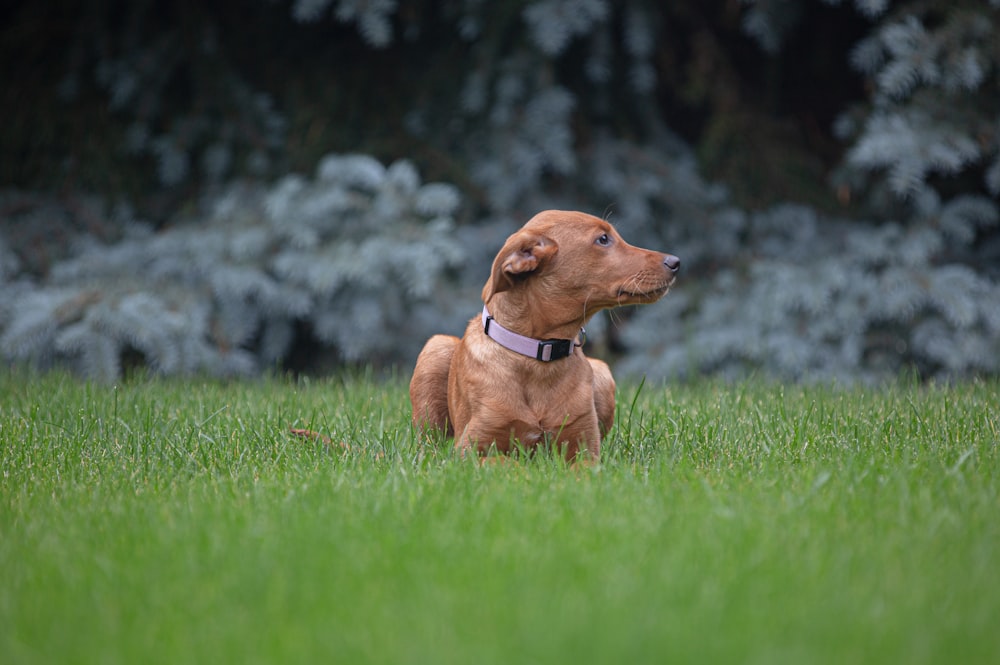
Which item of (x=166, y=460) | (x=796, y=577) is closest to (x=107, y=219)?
(x=166, y=460)

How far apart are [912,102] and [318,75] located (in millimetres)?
4506

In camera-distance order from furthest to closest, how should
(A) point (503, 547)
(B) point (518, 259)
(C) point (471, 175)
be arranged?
(C) point (471, 175) → (B) point (518, 259) → (A) point (503, 547)

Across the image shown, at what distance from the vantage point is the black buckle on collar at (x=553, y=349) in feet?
13.1

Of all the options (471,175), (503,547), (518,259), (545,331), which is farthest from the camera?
(471,175)

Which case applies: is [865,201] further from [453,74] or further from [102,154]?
[102,154]

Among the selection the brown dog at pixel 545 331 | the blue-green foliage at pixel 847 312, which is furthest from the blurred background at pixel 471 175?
the brown dog at pixel 545 331

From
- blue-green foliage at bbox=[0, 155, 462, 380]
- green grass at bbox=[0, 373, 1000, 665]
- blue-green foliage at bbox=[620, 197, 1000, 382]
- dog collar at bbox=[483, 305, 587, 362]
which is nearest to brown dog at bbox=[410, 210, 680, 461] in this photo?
dog collar at bbox=[483, 305, 587, 362]

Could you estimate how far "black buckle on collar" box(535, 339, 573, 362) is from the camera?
13.1 feet

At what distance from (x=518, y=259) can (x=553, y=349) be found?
40cm

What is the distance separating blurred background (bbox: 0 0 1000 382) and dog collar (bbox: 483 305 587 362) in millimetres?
2434

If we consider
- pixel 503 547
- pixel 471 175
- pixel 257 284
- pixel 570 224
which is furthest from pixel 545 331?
pixel 471 175

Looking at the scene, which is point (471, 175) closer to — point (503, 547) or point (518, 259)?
point (518, 259)

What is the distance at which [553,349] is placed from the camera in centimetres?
402

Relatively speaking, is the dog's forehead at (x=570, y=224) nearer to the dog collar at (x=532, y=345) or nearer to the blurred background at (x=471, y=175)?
the dog collar at (x=532, y=345)
